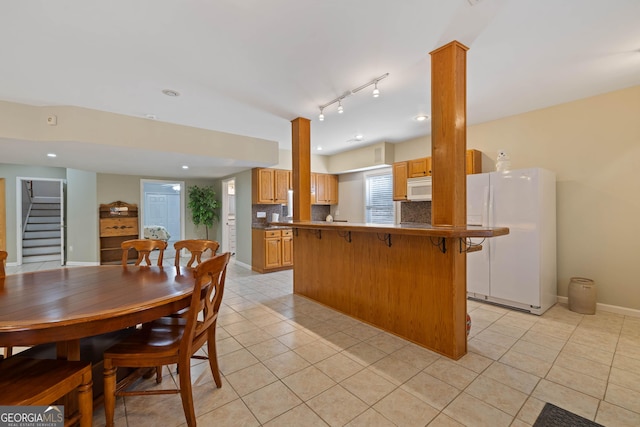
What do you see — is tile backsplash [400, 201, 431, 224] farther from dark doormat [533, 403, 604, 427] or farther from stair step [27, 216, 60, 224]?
stair step [27, 216, 60, 224]

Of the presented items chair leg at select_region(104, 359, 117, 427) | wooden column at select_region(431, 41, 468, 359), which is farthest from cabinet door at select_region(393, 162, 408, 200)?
chair leg at select_region(104, 359, 117, 427)

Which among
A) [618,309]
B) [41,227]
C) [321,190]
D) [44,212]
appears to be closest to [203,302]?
[618,309]

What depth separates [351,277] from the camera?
320cm

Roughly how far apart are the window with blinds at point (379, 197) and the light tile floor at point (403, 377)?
298cm

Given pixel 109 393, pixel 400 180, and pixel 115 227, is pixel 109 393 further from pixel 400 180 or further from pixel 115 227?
pixel 115 227

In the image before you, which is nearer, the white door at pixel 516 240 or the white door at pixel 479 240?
the white door at pixel 516 240

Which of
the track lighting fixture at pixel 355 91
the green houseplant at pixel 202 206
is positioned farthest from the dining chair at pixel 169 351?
the green houseplant at pixel 202 206

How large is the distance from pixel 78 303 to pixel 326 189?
5.54 metres

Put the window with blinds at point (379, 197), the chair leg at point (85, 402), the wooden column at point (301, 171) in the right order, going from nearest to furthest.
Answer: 1. the chair leg at point (85, 402)
2. the wooden column at point (301, 171)
3. the window with blinds at point (379, 197)

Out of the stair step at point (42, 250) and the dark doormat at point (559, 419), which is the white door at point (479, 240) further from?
the stair step at point (42, 250)

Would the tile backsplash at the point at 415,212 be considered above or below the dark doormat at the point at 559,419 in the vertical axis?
above

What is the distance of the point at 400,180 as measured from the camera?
5.00 meters

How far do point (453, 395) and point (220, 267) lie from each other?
5.69 ft

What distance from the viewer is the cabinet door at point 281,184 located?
19.2ft
